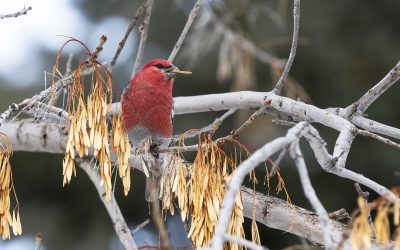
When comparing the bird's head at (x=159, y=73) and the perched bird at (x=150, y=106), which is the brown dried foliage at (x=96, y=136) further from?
the bird's head at (x=159, y=73)

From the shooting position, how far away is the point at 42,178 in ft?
20.3

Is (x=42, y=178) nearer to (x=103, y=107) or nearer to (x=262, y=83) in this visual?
(x=262, y=83)

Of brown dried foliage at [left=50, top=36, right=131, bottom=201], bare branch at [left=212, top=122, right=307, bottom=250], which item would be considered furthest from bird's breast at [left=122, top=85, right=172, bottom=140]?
bare branch at [left=212, top=122, right=307, bottom=250]

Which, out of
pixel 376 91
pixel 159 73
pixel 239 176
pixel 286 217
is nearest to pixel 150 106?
pixel 159 73

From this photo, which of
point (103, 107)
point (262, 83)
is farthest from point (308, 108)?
point (262, 83)

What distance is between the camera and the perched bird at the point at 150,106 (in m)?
3.53

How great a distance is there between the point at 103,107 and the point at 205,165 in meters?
0.34

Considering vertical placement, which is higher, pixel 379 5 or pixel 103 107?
pixel 379 5

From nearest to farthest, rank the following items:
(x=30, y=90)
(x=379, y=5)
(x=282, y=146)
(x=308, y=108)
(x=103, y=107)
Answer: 1. (x=282, y=146)
2. (x=103, y=107)
3. (x=308, y=108)
4. (x=30, y=90)
5. (x=379, y=5)

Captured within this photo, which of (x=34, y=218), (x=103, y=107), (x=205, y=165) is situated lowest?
(x=34, y=218)

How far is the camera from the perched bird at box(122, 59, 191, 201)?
3.53m

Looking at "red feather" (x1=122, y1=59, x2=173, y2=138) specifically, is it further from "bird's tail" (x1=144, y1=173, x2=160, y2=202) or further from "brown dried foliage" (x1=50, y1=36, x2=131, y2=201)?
"brown dried foliage" (x1=50, y1=36, x2=131, y2=201)

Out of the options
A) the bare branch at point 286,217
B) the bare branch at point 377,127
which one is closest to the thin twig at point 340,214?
the bare branch at point 286,217

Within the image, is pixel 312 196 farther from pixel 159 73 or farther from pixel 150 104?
pixel 159 73
